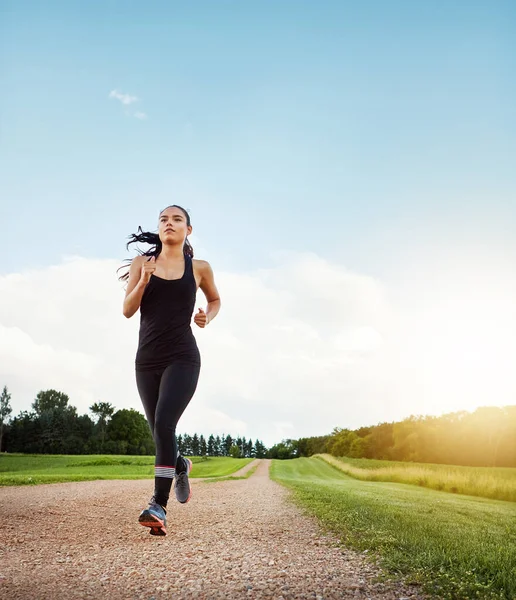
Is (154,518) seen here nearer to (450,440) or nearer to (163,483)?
(163,483)

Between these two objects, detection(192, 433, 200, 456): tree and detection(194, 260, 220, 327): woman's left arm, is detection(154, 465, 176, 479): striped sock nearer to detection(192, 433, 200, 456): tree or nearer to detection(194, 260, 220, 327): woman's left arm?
detection(194, 260, 220, 327): woman's left arm

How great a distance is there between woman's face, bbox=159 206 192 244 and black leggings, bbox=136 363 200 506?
1.18m

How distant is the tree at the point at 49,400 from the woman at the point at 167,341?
A: 4540 inches

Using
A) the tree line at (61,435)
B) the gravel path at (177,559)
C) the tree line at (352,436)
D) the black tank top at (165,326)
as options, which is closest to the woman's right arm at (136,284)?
the black tank top at (165,326)

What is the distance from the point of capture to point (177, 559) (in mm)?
5574

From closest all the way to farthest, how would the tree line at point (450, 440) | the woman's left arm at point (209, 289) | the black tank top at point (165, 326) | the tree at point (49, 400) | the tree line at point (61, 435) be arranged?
1. the black tank top at point (165, 326)
2. the woman's left arm at point (209, 289)
3. the tree line at point (450, 440)
4. the tree line at point (61, 435)
5. the tree at point (49, 400)

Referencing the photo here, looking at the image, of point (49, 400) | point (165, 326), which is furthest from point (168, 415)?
point (49, 400)

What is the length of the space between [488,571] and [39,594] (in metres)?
4.81

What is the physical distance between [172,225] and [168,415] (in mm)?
1735

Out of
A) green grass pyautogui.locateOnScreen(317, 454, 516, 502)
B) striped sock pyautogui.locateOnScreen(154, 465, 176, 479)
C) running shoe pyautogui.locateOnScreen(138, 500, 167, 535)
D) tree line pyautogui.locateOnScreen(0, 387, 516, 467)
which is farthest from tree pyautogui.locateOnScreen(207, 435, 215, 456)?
running shoe pyautogui.locateOnScreen(138, 500, 167, 535)

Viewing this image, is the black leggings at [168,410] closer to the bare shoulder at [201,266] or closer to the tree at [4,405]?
the bare shoulder at [201,266]

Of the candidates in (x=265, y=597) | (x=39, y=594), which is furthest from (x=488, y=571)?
(x=39, y=594)

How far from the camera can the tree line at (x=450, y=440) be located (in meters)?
42.0

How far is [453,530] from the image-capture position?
820cm
